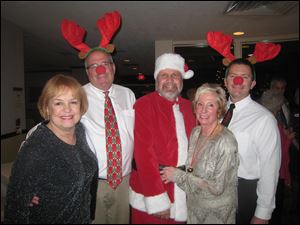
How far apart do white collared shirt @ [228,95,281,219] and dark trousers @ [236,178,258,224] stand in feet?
0.13

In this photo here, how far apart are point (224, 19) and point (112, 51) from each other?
7.31 feet

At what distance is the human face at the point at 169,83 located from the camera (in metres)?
1.79

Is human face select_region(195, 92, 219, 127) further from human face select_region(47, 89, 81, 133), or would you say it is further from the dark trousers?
human face select_region(47, 89, 81, 133)

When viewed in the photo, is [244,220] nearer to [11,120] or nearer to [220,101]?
[220,101]

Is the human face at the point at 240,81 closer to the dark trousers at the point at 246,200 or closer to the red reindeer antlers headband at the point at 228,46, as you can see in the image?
the red reindeer antlers headband at the point at 228,46

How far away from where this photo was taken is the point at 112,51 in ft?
6.56

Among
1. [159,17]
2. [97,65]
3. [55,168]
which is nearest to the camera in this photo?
[55,168]

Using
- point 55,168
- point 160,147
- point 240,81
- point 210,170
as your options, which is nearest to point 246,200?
point 210,170

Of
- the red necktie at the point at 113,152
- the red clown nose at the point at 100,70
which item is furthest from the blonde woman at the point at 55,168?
the red clown nose at the point at 100,70

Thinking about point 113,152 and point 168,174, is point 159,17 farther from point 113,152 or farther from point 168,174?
point 168,174

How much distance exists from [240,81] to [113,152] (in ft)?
3.80

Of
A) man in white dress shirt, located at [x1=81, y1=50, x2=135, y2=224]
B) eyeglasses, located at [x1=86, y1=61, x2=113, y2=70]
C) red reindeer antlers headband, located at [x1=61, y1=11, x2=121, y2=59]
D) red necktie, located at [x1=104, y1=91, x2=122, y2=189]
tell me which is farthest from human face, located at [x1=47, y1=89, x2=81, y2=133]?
red reindeer antlers headband, located at [x1=61, y1=11, x2=121, y2=59]

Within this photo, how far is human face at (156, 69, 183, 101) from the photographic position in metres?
1.79

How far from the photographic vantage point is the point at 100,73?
1.93 m
